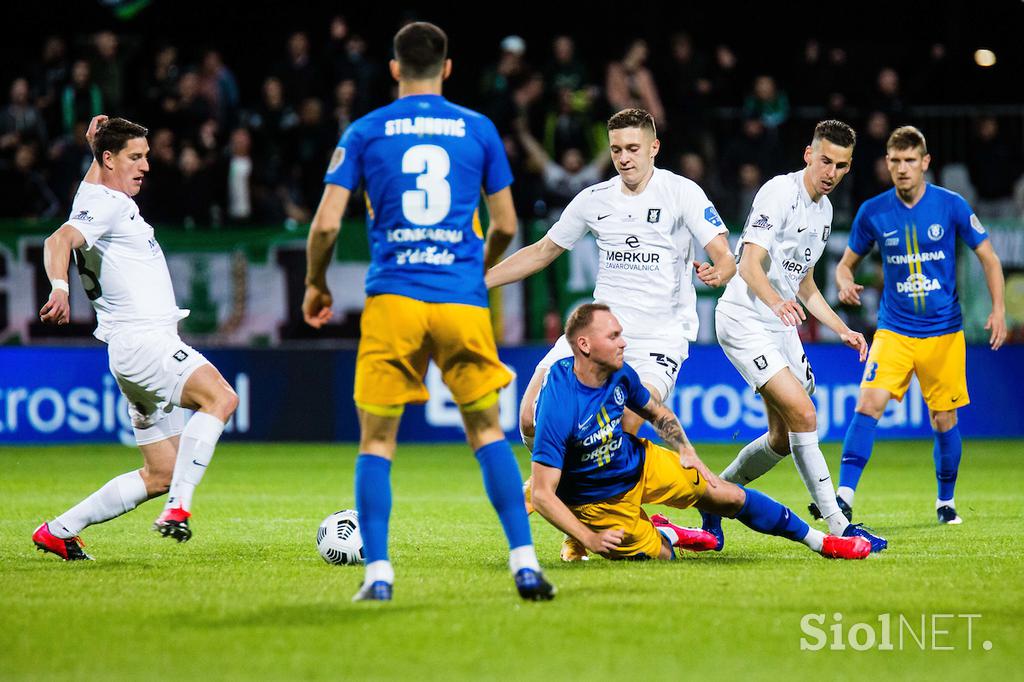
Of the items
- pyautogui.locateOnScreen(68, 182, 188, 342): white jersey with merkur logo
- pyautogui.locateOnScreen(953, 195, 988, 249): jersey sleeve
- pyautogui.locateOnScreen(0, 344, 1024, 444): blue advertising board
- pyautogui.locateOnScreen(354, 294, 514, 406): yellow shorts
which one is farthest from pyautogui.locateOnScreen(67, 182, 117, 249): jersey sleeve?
pyautogui.locateOnScreen(0, 344, 1024, 444): blue advertising board

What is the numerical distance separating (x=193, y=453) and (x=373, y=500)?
1958 millimetres

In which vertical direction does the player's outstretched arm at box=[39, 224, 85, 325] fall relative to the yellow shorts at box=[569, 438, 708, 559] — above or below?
above

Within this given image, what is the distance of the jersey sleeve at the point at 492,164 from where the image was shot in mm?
5953

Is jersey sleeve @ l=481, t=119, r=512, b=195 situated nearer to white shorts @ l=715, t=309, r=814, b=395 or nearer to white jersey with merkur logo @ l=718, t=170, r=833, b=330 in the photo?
white jersey with merkur logo @ l=718, t=170, r=833, b=330

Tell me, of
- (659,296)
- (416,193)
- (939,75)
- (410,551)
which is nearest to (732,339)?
(659,296)

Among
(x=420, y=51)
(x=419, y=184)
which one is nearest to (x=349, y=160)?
(x=419, y=184)

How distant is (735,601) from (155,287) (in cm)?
367

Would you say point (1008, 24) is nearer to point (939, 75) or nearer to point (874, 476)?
point (939, 75)

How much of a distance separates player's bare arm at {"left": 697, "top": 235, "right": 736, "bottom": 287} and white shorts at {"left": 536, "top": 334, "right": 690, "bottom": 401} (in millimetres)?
557

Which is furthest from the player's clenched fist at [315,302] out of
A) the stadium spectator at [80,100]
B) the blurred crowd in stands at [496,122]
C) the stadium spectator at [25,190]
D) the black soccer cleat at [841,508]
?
the stadium spectator at [80,100]

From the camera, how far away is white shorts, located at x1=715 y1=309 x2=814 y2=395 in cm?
809

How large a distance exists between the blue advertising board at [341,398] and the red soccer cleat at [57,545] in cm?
756

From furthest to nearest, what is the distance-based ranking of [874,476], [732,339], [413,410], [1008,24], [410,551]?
[1008,24] < [413,410] < [874,476] < [732,339] < [410,551]

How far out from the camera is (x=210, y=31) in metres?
20.3
